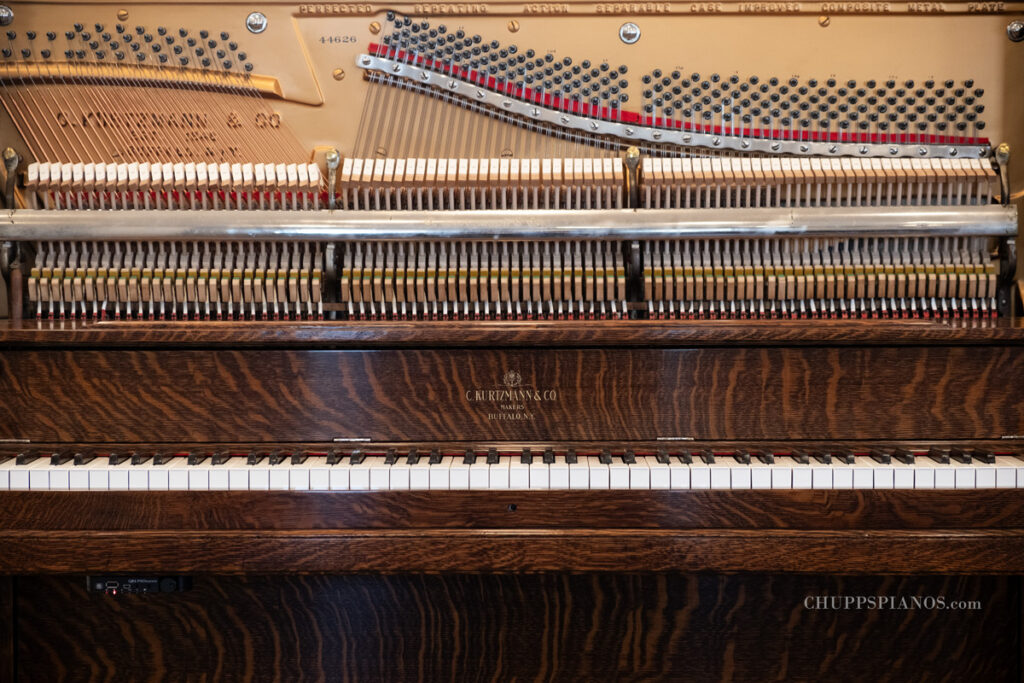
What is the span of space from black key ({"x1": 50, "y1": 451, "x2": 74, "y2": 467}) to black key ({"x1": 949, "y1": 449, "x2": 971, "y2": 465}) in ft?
6.76

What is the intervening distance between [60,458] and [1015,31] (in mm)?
3087

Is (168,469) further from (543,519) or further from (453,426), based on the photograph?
(543,519)

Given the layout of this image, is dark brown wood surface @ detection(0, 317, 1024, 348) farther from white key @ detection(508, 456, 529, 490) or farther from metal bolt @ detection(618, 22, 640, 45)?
metal bolt @ detection(618, 22, 640, 45)

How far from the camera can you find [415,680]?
234 centimetres

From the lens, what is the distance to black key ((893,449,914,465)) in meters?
1.96

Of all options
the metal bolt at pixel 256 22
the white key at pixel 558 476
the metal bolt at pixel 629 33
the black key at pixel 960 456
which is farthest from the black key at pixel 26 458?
the black key at pixel 960 456

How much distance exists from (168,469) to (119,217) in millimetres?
810

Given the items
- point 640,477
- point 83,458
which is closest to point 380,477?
point 640,477

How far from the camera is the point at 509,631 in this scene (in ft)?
7.59

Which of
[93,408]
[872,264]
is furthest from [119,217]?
[872,264]

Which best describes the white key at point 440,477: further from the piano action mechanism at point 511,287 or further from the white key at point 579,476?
the white key at point 579,476

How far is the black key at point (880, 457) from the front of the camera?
196cm

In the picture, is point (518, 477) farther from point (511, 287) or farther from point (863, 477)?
point (863, 477)

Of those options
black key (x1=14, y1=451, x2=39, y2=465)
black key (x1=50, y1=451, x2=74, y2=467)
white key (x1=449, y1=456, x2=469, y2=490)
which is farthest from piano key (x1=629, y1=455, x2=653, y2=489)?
black key (x1=14, y1=451, x2=39, y2=465)
